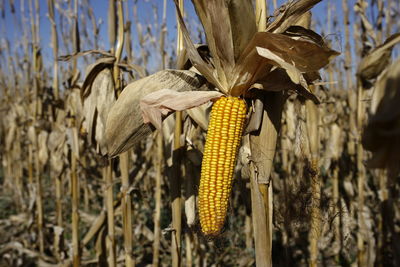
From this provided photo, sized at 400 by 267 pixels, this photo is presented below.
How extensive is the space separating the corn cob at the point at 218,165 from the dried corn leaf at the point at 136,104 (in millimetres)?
307

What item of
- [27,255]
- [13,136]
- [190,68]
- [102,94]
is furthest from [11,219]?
[190,68]

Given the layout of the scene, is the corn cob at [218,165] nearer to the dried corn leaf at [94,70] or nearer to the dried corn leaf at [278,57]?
the dried corn leaf at [278,57]

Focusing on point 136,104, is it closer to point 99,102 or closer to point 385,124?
point 99,102

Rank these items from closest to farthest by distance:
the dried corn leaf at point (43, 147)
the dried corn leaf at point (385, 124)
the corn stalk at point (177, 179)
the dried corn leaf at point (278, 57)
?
1. the dried corn leaf at point (385, 124)
2. the dried corn leaf at point (278, 57)
3. the corn stalk at point (177, 179)
4. the dried corn leaf at point (43, 147)

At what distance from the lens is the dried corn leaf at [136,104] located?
4.87 feet

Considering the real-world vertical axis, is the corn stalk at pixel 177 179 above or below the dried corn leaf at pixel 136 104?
below

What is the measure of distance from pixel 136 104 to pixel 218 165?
510 mm

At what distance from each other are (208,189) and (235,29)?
57cm

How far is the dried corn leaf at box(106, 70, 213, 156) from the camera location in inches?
58.4

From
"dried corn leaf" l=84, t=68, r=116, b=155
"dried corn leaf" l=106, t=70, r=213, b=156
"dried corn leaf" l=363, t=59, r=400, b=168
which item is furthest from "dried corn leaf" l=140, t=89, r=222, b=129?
"dried corn leaf" l=84, t=68, r=116, b=155

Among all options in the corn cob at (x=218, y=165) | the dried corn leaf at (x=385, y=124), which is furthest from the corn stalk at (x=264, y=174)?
the dried corn leaf at (x=385, y=124)

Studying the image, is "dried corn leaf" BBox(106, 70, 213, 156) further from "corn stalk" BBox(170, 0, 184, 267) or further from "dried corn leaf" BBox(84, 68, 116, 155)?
"dried corn leaf" BBox(84, 68, 116, 155)

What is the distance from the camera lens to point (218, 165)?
1.23 meters

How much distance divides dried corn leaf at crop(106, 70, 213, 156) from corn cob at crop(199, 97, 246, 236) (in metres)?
0.31
